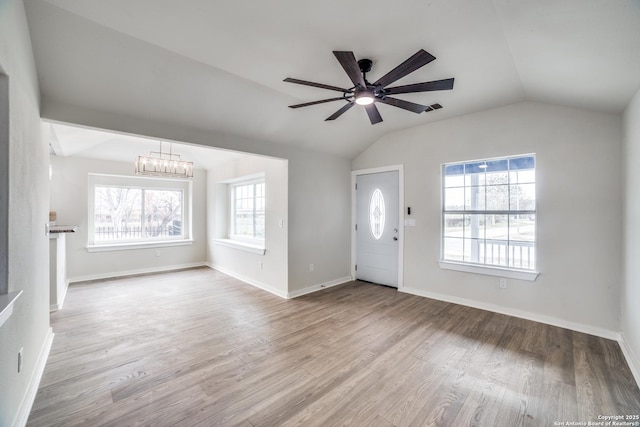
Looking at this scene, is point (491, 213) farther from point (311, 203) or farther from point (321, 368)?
point (321, 368)

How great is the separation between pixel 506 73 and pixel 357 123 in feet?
6.25

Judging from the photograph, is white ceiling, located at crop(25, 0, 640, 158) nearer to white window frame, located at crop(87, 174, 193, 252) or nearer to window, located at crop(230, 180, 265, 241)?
window, located at crop(230, 180, 265, 241)

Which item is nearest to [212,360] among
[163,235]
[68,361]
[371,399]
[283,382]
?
[283,382]

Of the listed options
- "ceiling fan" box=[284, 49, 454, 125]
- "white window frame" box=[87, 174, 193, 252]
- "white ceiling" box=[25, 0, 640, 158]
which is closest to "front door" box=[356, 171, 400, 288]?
"white ceiling" box=[25, 0, 640, 158]

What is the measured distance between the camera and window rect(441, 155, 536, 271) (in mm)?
3389

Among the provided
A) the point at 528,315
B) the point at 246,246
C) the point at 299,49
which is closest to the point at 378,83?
the point at 299,49

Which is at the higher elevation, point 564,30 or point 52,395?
point 564,30

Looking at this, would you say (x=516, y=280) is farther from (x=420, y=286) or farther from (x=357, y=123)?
(x=357, y=123)

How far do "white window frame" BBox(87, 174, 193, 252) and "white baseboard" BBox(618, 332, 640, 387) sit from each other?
707 centimetres

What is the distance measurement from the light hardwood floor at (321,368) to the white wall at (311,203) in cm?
93

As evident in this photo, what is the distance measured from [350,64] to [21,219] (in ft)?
7.87

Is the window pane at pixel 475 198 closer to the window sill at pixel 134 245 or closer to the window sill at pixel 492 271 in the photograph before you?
the window sill at pixel 492 271

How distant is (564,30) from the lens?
1815 mm

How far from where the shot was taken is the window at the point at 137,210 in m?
5.42
